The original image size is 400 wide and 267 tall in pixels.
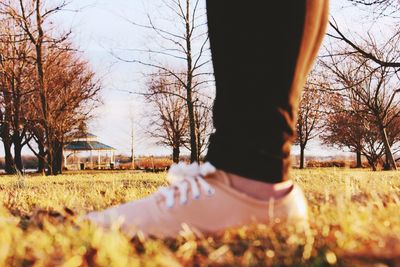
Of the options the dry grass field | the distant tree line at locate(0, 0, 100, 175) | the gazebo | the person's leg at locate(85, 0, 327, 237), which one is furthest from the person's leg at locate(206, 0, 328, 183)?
the gazebo

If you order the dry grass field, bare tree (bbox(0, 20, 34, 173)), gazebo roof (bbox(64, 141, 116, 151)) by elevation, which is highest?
bare tree (bbox(0, 20, 34, 173))

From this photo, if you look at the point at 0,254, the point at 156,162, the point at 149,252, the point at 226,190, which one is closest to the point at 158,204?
the point at 226,190

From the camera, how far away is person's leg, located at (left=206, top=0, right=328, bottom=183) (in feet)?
5.02

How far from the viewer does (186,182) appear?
5.21 feet

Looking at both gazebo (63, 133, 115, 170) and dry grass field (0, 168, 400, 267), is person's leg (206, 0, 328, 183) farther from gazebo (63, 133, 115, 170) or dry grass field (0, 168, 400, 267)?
gazebo (63, 133, 115, 170)

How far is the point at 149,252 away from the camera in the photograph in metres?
1.21

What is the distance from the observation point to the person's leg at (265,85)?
1.53 metres

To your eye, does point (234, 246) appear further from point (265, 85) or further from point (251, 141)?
point (265, 85)

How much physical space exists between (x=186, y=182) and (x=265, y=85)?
396 mm

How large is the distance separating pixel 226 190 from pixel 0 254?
2.22 feet

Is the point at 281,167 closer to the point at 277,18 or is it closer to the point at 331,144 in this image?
the point at 277,18

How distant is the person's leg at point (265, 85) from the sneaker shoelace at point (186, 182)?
56 millimetres

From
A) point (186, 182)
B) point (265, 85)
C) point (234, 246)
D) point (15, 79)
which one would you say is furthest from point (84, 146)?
point (234, 246)

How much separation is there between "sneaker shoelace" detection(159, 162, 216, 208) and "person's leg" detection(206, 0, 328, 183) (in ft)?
0.18
